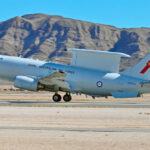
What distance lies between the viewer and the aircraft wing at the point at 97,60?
42812mm

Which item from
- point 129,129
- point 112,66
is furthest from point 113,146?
point 112,66

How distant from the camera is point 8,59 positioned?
41.9m

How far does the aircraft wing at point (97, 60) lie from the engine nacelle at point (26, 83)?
5637 millimetres

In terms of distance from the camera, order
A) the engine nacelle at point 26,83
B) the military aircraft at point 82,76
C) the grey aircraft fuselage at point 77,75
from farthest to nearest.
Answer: the grey aircraft fuselage at point 77,75 → the military aircraft at point 82,76 → the engine nacelle at point 26,83

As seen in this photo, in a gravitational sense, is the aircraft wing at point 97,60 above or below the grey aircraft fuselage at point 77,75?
above

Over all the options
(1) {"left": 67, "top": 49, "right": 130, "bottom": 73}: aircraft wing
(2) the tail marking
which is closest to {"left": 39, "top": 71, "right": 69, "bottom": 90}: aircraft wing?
(1) {"left": 67, "top": 49, "right": 130, "bottom": 73}: aircraft wing

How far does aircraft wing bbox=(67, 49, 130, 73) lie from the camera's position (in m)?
42.8

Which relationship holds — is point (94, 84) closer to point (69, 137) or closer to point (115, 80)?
point (115, 80)

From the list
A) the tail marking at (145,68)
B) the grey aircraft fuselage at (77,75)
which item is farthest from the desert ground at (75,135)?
the tail marking at (145,68)

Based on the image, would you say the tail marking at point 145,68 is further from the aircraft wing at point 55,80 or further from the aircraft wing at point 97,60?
the aircraft wing at point 55,80

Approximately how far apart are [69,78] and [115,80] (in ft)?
16.5

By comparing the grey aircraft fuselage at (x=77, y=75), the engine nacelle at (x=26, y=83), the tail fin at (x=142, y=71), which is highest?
the tail fin at (x=142, y=71)

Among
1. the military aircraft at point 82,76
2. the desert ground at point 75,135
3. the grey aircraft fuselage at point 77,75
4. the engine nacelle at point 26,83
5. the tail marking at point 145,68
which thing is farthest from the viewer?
the grey aircraft fuselage at point 77,75

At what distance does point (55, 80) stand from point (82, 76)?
2.97 meters
